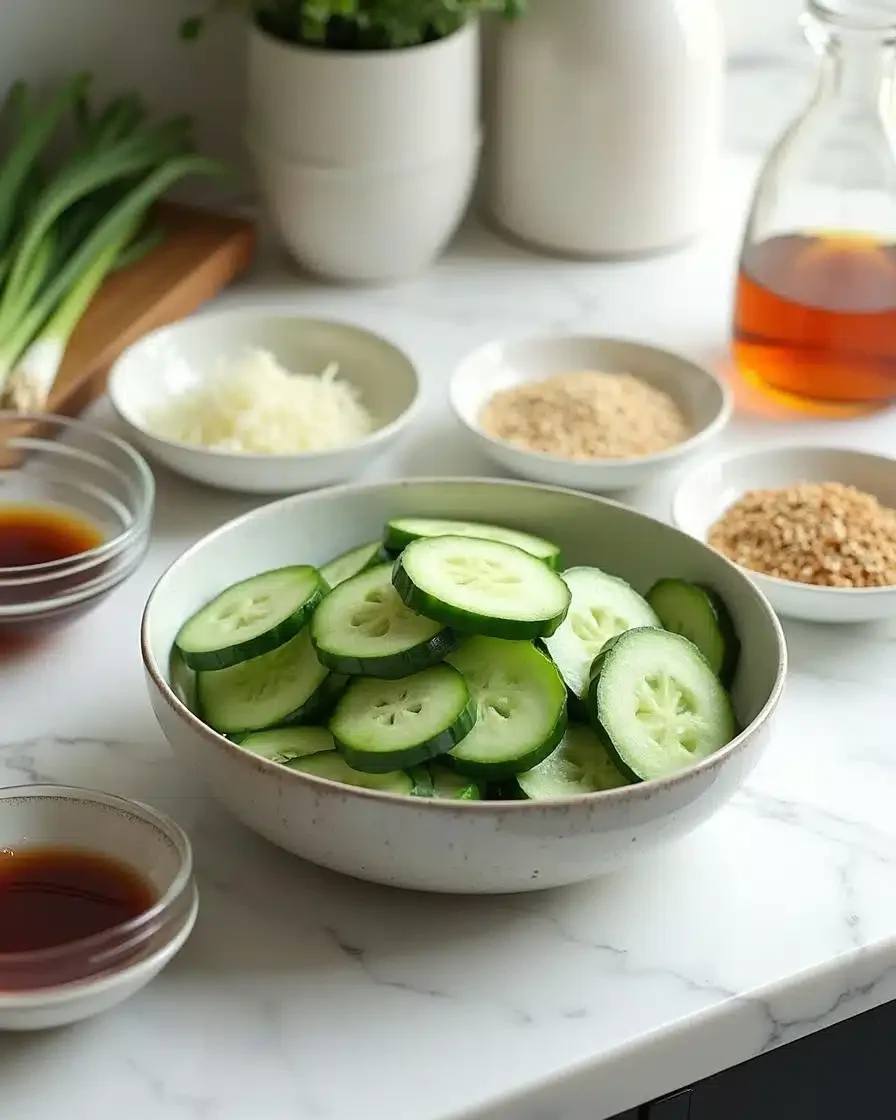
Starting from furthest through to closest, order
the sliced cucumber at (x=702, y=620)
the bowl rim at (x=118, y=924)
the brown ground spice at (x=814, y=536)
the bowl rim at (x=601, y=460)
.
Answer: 1. the bowl rim at (x=601, y=460)
2. the brown ground spice at (x=814, y=536)
3. the sliced cucumber at (x=702, y=620)
4. the bowl rim at (x=118, y=924)

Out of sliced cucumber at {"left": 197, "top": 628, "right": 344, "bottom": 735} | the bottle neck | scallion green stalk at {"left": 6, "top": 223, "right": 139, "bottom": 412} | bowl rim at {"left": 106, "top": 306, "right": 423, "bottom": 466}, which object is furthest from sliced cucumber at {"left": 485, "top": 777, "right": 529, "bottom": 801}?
the bottle neck

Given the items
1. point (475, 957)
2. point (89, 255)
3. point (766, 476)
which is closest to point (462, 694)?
point (475, 957)

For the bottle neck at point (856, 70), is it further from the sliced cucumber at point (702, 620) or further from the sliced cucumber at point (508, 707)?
the sliced cucumber at point (508, 707)

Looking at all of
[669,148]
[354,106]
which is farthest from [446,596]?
[669,148]

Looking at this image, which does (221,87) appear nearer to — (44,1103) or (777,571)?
(777,571)

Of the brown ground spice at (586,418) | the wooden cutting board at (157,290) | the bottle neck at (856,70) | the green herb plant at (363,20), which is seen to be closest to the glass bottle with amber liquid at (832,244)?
the bottle neck at (856,70)
